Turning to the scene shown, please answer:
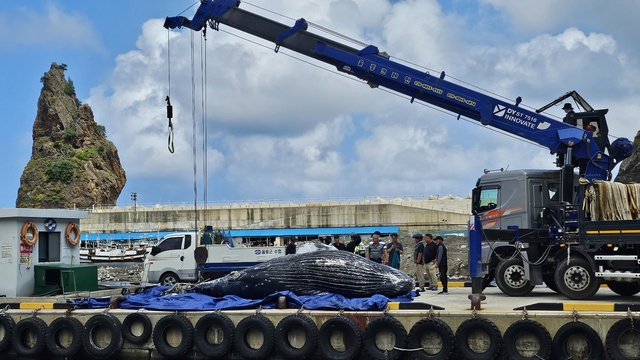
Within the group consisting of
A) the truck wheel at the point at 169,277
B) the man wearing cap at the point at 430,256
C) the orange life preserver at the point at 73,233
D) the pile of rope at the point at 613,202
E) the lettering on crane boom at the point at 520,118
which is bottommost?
the truck wheel at the point at 169,277

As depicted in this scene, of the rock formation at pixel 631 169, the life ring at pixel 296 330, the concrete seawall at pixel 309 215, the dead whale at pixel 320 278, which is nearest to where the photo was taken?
the life ring at pixel 296 330

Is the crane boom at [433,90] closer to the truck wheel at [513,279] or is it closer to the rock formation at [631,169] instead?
the truck wheel at [513,279]

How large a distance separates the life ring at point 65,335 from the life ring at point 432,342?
6.79 meters

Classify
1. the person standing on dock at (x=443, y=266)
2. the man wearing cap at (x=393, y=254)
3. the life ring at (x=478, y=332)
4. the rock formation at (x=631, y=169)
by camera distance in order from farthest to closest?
1. the rock formation at (x=631, y=169)
2. the man wearing cap at (x=393, y=254)
3. the person standing on dock at (x=443, y=266)
4. the life ring at (x=478, y=332)

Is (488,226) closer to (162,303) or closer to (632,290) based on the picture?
(632,290)

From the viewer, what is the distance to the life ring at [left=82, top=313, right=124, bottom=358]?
14.6m

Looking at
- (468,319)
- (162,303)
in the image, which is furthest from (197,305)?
(468,319)

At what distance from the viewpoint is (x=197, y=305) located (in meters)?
14.8

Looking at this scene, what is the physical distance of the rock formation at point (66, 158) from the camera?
92750mm

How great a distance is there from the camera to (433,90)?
19.0 meters

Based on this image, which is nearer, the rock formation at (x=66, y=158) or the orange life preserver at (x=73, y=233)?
the orange life preserver at (x=73, y=233)

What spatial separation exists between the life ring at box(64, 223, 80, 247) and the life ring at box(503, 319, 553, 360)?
11.4m

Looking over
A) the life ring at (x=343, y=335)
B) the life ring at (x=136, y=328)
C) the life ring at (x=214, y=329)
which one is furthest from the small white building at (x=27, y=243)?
the life ring at (x=343, y=335)

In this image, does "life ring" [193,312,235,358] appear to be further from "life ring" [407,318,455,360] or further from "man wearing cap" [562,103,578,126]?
"man wearing cap" [562,103,578,126]
